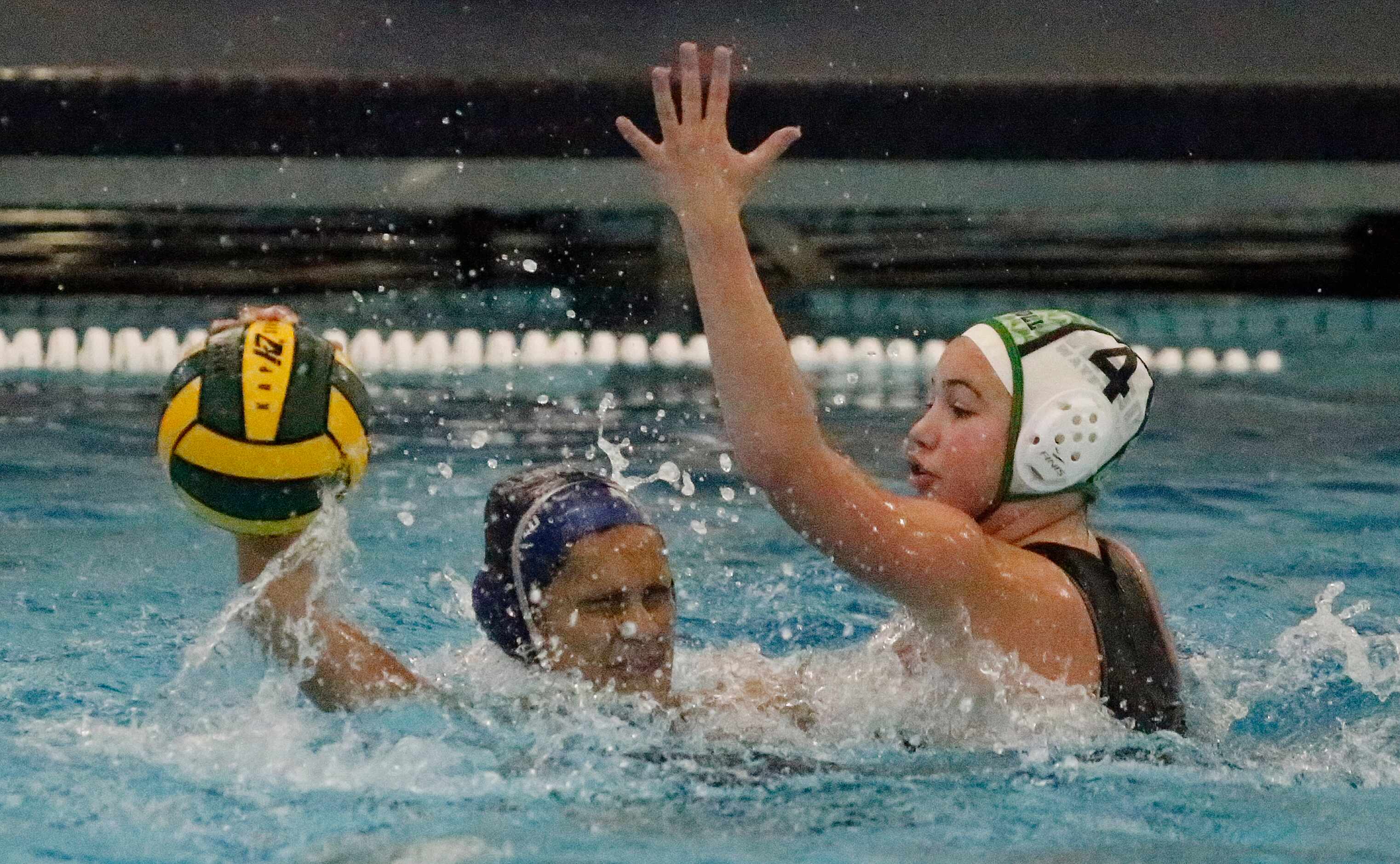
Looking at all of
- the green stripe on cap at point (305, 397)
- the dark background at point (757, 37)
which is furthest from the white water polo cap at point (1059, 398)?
the dark background at point (757, 37)

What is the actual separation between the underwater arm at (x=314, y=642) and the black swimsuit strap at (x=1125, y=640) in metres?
0.88

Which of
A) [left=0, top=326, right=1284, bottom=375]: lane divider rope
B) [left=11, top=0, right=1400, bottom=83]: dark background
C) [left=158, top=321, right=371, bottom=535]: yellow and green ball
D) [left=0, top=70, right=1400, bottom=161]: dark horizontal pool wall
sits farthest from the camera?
[left=11, top=0, right=1400, bottom=83]: dark background

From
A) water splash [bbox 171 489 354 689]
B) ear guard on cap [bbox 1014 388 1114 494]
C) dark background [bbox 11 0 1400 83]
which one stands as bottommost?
water splash [bbox 171 489 354 689]

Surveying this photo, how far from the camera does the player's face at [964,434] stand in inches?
87.5

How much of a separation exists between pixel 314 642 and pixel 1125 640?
1.06 m

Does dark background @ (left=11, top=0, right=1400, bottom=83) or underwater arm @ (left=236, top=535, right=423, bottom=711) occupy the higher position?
dark background @ (left=11, top=0, right=1400, bottom=83)

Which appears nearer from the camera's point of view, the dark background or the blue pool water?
the blue pool water

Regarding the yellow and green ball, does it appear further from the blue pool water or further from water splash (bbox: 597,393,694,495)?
water splash (bbox: 597,393,694,495)

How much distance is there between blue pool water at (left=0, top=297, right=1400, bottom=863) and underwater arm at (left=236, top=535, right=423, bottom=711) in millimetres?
48

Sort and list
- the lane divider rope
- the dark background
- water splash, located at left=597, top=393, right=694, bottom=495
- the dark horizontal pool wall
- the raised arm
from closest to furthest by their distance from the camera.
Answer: the raised arm
water splash, located at left=597, top=393, right=694, bottom=495
the lane divider rope
the dark horizontal pool wall
the dark background

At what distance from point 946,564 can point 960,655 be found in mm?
222

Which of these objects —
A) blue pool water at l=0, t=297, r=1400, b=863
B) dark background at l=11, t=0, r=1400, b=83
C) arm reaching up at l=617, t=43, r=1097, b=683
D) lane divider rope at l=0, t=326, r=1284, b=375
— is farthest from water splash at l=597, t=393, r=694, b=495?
dark background at l=11, t=0, r=1400, b=83

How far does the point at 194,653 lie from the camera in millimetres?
2430

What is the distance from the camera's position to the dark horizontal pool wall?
619 centimetres
